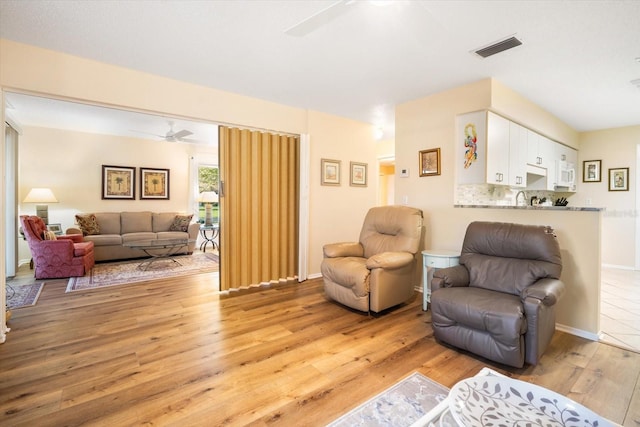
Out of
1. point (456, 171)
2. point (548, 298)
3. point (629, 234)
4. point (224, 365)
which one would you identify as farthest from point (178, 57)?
point (629, 234)

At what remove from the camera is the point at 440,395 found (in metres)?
1.70

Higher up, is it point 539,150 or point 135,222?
point 539,150

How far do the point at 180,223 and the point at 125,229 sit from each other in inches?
39.9

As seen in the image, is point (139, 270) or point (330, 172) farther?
point (139, 270)

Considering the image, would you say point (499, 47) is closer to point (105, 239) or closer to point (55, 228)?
point (105, 239)

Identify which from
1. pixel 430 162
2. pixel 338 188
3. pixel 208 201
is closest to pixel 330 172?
pixel 338 188

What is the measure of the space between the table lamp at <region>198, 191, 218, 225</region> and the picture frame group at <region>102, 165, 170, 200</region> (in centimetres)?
85

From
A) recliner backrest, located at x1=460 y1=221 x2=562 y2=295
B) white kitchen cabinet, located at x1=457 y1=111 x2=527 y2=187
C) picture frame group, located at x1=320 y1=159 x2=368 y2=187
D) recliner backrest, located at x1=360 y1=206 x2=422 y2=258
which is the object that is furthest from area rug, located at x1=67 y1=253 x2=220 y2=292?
white kitchen cabinet, located at x1=457 y1=111 x2=527 y2=187

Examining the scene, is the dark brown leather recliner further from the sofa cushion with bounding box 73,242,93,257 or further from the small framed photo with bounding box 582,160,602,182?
the sofa cushion with bounding box 73,242,93,257

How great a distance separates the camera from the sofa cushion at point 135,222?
583 centimetres

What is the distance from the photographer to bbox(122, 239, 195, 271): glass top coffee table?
15.8 ft

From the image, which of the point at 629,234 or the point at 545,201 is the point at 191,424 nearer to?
the point at 545,201

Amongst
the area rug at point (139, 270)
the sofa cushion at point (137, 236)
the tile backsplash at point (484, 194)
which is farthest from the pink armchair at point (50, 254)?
the tile backsplash at point (484, 194)

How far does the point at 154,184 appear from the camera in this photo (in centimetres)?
645
